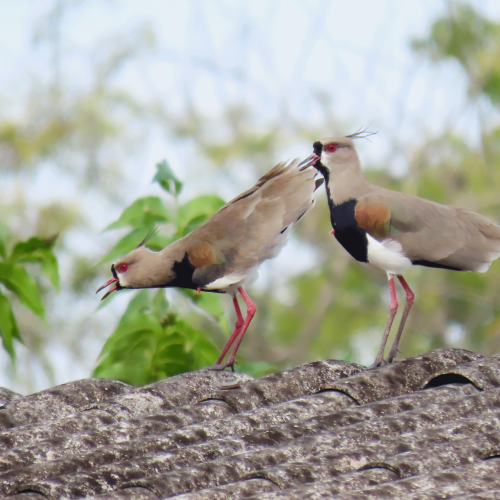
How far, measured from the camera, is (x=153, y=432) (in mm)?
3086

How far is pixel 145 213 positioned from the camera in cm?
559

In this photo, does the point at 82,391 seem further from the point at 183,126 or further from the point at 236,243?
the point at 183,126

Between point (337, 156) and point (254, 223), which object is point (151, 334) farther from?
point (337, 156)

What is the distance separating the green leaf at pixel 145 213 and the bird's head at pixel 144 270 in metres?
0.94

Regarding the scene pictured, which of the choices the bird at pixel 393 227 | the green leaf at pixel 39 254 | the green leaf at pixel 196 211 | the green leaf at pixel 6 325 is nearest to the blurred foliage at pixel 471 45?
the green leaf at pixel 196 211

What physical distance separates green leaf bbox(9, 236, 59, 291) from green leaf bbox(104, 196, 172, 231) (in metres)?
0.68

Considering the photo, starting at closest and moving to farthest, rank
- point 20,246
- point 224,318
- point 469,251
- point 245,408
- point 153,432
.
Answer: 1. point 153,432
2. point 245,408
3. point 469,251
4. point 20,246
5. point 224,318

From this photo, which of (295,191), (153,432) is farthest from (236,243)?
(153,432)

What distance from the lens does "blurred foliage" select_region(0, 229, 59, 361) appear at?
4809mm

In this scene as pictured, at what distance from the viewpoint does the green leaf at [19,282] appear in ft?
16.1

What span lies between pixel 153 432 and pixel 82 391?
0.84 m

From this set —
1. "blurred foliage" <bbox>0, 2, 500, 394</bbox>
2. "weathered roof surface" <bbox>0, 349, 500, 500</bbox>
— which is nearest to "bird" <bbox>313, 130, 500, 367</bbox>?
"weathered roof surface" <bbox>0, 349, 500, 500</bbox>

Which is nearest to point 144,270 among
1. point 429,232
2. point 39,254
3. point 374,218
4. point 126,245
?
point 39,254

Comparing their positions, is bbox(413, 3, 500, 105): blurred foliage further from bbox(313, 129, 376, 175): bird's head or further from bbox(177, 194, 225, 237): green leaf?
bbox(313, 129, 376, 175): bird's head
